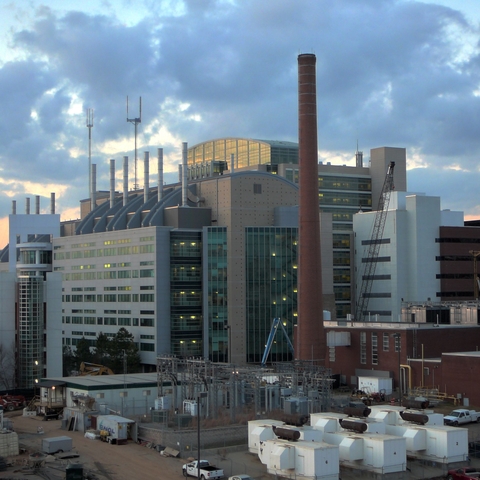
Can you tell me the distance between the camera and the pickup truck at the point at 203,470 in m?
52.0

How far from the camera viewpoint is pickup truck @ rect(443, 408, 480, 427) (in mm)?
70431

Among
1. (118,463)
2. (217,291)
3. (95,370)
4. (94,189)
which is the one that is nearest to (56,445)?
(118,463)

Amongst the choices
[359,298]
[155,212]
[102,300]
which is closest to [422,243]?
[359,298]

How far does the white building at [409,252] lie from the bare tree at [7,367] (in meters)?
58.1

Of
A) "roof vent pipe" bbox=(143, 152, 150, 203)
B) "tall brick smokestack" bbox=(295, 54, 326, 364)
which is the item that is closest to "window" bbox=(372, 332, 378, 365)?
"tall brick smokestack" bbox=(295, 54, 326, 364)

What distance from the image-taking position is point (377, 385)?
8800 centimetres

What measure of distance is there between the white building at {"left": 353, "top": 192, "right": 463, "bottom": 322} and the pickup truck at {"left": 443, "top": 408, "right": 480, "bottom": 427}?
5793 cm

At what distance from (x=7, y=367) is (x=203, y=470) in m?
47.1

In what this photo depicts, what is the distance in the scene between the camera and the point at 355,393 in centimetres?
8994

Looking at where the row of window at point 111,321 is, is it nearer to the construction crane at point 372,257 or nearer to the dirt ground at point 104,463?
the construction crane at point 372,257

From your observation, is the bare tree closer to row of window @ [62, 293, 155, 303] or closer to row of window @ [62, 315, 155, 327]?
row of window @ [62, 315, 155, 327]

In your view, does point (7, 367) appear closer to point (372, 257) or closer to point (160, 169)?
point (160, 169)

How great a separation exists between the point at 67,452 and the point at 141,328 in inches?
2411

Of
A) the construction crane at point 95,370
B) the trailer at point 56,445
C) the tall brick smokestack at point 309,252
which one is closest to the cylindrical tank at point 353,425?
the trailer at point 56,445
